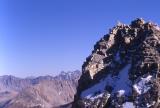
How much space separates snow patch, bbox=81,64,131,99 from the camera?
10331 cm

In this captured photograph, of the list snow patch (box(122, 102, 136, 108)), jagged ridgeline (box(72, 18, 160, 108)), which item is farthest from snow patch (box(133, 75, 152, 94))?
snow patch (box(122, 102, 136, 108))

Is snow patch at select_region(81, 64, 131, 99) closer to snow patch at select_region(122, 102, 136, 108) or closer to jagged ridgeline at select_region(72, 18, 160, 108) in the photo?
jagged ridgeline at select_region(72, 18, 160, 108)

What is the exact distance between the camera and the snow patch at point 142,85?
3770 inches

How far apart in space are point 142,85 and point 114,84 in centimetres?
1271

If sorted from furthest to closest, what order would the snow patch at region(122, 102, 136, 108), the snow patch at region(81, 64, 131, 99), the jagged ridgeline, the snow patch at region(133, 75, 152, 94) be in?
the snow patch at region(81, 64, 131, 99)
the jagged ridgeline
the snow patch at region(133, 75, 152, 94)
the snow patch at region(122, 102, 136, 108)

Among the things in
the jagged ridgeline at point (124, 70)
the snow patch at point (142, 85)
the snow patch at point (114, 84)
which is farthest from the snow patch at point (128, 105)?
the snow patch at point (114, 84)

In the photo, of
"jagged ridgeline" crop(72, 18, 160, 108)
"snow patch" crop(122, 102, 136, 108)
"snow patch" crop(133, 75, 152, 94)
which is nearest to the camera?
"snow patch" crop(122, 102, 136, 108)

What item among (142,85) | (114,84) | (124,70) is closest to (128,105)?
(142,85)

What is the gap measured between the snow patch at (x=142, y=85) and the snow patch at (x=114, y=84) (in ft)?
9.84

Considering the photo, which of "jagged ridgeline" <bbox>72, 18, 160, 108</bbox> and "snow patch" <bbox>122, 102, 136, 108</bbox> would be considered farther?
"jagged ridgeline" <bbox>72, 18, 160, 108</bbox>

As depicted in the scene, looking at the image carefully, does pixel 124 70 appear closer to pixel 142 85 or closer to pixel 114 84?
pixel 114 84

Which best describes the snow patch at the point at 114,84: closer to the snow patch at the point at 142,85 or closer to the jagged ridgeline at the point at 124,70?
the jagged ridgeline at the point at 124,70

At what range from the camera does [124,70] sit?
111m

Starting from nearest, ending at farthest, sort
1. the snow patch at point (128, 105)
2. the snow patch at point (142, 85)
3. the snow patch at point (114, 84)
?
the snow patch at point (128, 105), the snow patch at point (142, 85), the snow patch at point (114, 84)
